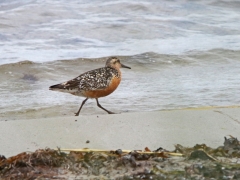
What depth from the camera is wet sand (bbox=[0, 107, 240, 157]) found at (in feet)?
14.5

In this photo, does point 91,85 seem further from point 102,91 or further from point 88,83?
point 102,91

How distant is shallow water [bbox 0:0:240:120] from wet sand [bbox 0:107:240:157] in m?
1.58

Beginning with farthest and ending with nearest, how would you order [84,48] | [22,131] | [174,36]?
[174,36] < [84,48] < [22,131]

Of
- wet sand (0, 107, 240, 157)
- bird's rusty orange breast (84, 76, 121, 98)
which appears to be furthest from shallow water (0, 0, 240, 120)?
wet sand (0, 107, 240, 157)

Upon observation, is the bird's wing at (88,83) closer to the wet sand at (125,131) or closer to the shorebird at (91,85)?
the shorebird at (91,85)

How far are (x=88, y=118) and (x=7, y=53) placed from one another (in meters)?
5.74

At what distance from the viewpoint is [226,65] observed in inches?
378

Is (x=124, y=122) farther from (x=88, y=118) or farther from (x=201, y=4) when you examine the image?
(x=201, y=4)

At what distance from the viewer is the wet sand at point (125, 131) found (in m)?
4.43

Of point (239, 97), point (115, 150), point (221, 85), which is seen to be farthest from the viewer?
point (221, 85)

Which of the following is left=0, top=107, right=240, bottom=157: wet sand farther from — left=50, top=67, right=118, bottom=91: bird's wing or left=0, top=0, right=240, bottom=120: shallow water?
left=0, top=0, right=240, bottom=120: shallow water

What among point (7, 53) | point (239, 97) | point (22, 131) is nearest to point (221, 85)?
point (239, 97)

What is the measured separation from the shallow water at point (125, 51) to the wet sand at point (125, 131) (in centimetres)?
158

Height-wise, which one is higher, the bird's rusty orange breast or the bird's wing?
the bird's wing
